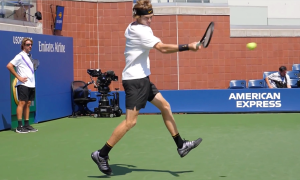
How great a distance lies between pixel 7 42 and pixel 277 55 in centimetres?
1073

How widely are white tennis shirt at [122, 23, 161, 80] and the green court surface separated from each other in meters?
1.28

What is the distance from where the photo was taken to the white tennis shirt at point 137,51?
6074mm

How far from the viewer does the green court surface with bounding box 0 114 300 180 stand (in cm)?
627

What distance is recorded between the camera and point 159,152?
25.7ft

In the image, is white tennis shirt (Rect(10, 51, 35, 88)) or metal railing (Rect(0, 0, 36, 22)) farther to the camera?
metal railing (Rect(0, 0, 36, 22))

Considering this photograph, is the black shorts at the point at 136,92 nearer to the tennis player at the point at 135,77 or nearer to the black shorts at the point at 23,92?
the tennis player at the point at 135,77

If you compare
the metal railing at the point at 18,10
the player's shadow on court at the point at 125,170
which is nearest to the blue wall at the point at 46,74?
the metal railing at the point at 18,10

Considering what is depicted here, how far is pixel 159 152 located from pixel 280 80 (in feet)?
27.4

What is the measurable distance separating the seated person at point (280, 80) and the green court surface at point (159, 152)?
298 centimetres

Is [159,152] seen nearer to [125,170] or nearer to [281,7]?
[125,170]

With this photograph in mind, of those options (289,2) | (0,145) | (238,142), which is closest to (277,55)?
(289,2)

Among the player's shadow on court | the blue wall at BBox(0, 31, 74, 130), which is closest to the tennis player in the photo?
the player's shadow on court

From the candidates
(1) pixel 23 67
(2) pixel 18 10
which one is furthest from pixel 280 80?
(1) pixel 23 67

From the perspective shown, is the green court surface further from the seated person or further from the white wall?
the white wall
